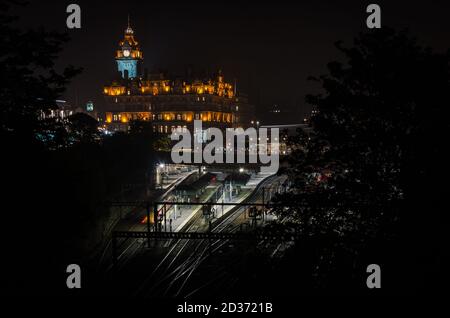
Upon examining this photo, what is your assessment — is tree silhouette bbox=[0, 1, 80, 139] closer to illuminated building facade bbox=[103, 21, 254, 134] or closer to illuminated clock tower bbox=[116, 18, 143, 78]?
illuminated building facade bbox=[103, 21, 254, 134]

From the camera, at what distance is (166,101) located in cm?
8500

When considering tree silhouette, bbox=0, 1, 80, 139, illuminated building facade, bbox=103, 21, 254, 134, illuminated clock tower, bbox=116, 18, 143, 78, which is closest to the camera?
tree silhouette, bbox=0, 1, 80, 139

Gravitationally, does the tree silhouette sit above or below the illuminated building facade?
below

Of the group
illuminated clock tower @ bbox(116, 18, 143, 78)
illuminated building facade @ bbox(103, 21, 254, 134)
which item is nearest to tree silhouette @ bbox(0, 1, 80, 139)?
illuminated building facade @ bbox(103, 21, 254, 134)

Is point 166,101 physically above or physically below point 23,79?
above

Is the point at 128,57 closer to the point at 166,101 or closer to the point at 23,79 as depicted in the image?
the point at 166,101

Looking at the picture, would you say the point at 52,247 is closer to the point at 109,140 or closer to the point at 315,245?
the point at 315,245

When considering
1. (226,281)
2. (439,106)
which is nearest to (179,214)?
(226,281)

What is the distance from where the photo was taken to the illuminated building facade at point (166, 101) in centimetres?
8469

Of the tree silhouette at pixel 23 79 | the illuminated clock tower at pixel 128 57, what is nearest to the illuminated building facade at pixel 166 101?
the illuminated clock tower at pixel 128 57

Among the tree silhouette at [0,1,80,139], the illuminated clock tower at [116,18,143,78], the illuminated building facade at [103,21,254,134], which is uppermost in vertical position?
the illuminated clock tower at [116,18,143,78]

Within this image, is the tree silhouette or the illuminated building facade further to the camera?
the illuminated building facade

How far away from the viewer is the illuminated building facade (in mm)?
84688

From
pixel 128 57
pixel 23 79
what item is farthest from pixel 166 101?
pixel 23 79
